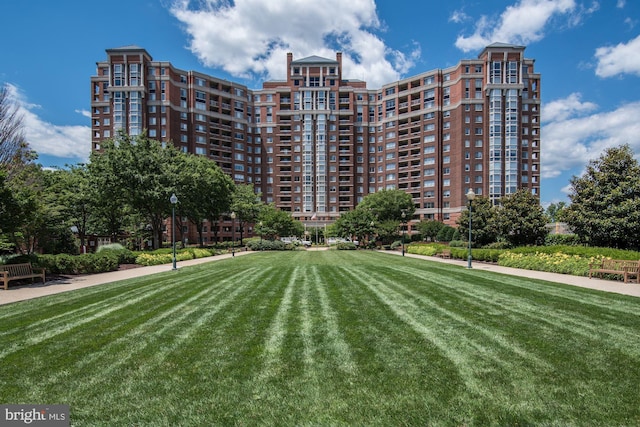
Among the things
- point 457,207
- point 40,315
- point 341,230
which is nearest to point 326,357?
point 40,315

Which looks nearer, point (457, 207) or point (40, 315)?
point (40, 315)

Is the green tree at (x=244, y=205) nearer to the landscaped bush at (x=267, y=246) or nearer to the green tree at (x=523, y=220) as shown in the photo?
the landscaped bush at (x=267, y=246)

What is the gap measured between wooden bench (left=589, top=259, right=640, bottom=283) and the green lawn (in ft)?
18.7

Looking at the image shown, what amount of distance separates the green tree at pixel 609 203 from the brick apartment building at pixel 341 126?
1990 inches

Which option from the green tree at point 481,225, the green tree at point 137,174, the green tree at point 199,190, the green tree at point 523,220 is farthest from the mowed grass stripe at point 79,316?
the green tree at point 481,225

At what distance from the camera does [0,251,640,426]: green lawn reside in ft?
12.4

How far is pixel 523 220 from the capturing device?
87.2 ft

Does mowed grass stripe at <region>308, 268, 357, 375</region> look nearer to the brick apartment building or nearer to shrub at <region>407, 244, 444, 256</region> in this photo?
shrub at <region>407, 244, 444, 256</region>

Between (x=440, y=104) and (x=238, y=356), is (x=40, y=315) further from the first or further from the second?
(x=440, y=104)

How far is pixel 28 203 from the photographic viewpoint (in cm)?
1420

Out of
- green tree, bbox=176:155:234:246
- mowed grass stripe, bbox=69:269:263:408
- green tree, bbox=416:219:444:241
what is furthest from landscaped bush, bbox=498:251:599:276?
green tree, bbox=416:219:444:241

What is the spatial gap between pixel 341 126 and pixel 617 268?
78814 millimetres

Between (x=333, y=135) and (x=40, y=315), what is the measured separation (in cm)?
8399

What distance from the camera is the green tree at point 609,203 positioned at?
19.5 meters
